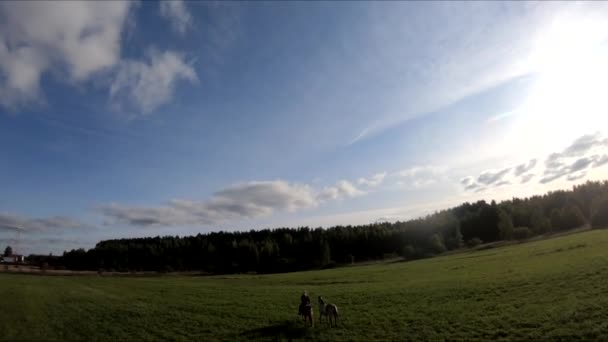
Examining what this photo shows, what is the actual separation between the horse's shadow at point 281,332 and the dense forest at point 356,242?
352 ft

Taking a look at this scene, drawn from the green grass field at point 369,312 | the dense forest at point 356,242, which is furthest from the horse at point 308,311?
the dense forest at point 356,242

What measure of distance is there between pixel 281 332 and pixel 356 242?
5588 inches

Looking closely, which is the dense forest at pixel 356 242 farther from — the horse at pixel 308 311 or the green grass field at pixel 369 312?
the horse at pixel 308 311

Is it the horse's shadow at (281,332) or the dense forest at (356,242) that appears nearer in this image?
the horse's shadow at (281,332)

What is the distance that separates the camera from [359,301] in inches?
1419

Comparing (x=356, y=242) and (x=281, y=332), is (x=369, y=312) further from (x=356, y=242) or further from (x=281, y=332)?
(x=356, y=242)

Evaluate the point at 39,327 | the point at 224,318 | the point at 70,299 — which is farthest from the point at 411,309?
the point at 70,299

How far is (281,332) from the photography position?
2530cm

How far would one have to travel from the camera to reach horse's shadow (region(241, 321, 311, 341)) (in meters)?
24.2

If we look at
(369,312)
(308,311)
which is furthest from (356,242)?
(308,311)

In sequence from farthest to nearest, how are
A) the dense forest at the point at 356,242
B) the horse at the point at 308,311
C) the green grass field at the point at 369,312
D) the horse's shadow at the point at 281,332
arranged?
1. the dense forest at the point at 356,242
2. the horse at the point at 308,311
3. the horse's shadow at the point at 281,332
4. the green grass field at the point at 369,312

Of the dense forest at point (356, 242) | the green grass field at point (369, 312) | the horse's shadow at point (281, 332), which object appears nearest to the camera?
the green grass field at point (369, 312)

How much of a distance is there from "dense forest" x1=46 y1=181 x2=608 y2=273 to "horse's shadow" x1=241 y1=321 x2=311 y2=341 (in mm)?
107294

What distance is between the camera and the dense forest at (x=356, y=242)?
5374 inches
